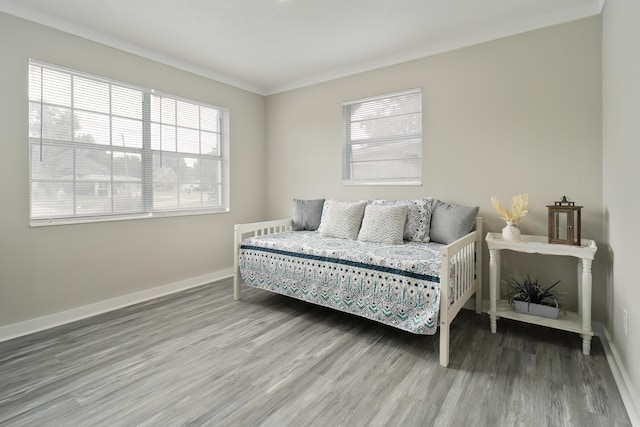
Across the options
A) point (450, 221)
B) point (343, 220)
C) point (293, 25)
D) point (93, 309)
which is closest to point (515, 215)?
point (450, 221)

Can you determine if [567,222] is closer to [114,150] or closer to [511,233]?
[511,233]

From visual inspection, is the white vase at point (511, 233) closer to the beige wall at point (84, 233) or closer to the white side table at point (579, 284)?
the white side table at point (579, 284)

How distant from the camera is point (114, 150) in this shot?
2.95 metres

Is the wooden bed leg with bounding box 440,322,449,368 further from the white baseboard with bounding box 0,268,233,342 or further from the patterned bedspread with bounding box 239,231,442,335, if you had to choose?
the white baseboard with bounding box 0,268,233,342

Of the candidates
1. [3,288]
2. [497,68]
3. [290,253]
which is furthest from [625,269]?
[3,288]

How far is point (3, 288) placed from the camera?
2354mm

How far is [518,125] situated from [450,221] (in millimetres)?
964

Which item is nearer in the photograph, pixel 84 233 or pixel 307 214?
pixel 84 233

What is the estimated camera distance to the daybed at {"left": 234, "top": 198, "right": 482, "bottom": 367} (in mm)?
2072

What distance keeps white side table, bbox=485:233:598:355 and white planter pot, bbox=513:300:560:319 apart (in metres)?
0.04

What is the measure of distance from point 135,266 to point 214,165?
1417 millimetres

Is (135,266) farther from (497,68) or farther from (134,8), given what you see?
(497,68)

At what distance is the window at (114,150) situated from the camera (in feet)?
8.38

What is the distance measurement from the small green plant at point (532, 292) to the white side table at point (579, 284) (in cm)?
11
